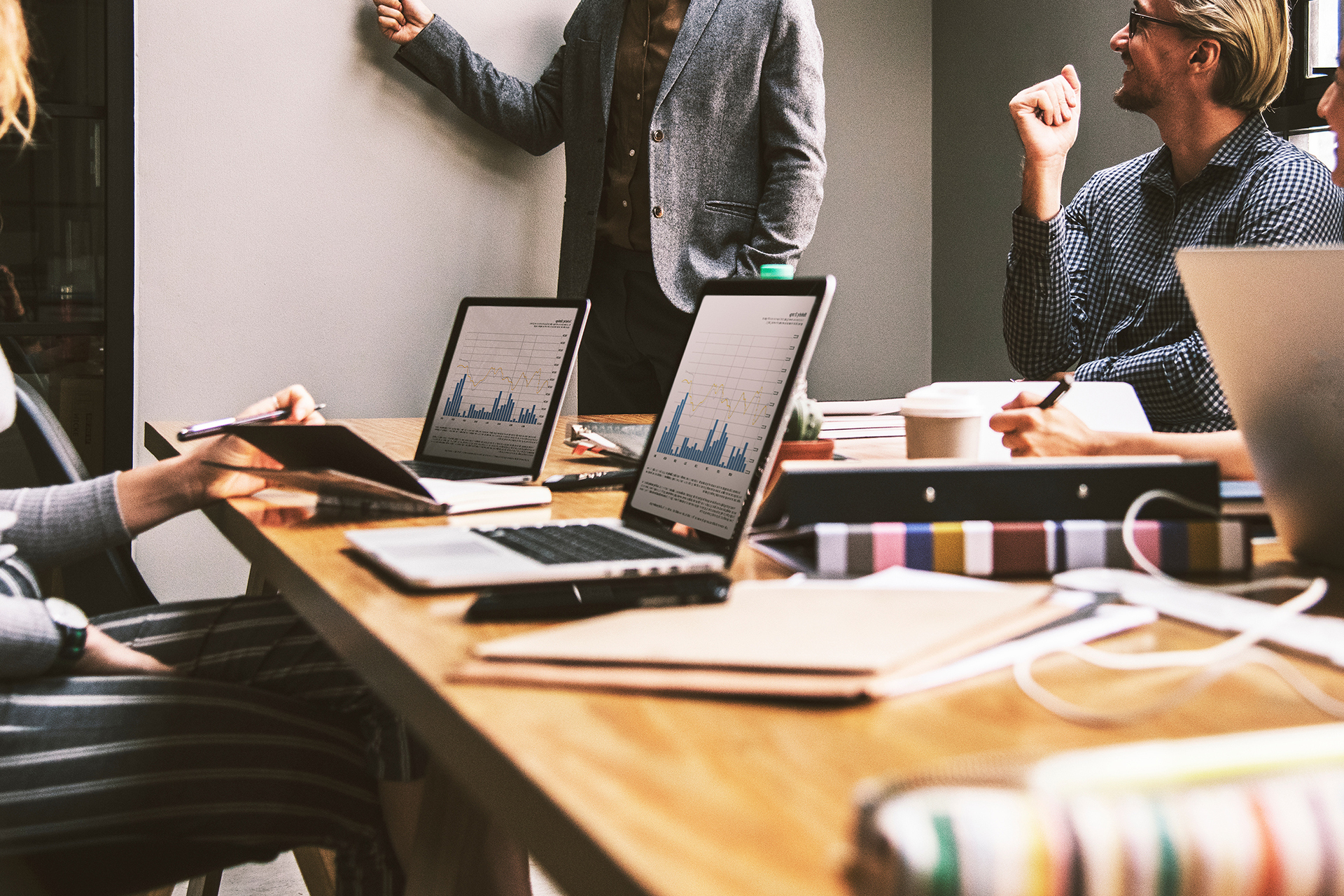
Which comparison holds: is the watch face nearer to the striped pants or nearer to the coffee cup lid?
the striped pants

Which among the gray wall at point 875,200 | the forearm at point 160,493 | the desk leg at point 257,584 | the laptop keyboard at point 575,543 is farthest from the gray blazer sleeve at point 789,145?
the laptop keyboard at point 575,543

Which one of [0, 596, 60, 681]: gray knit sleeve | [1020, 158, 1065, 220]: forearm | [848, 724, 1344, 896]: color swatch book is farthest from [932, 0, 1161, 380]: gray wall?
[848, 724, 1344, 896]: color swatch book

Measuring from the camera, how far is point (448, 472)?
1.37m

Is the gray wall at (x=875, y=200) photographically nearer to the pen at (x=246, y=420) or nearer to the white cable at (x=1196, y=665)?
the pen at (x=246, y=420)

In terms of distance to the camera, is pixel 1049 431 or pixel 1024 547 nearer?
pixel 1024 547

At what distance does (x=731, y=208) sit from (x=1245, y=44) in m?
1.13

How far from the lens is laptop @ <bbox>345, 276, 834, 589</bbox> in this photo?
73 cm

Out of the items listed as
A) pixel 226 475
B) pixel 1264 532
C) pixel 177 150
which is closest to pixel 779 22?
pixel 177 150

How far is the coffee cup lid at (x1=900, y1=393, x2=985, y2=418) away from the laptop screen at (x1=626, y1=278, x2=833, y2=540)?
26cm

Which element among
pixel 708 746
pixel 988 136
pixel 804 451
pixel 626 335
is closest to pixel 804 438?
pixel 804 451

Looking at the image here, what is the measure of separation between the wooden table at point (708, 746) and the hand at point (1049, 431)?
1.68ft

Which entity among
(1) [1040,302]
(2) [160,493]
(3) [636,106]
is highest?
(3) [636,106]

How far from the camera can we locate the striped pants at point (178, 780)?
0.82 m

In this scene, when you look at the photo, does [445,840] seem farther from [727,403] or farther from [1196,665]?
[1196,665]
